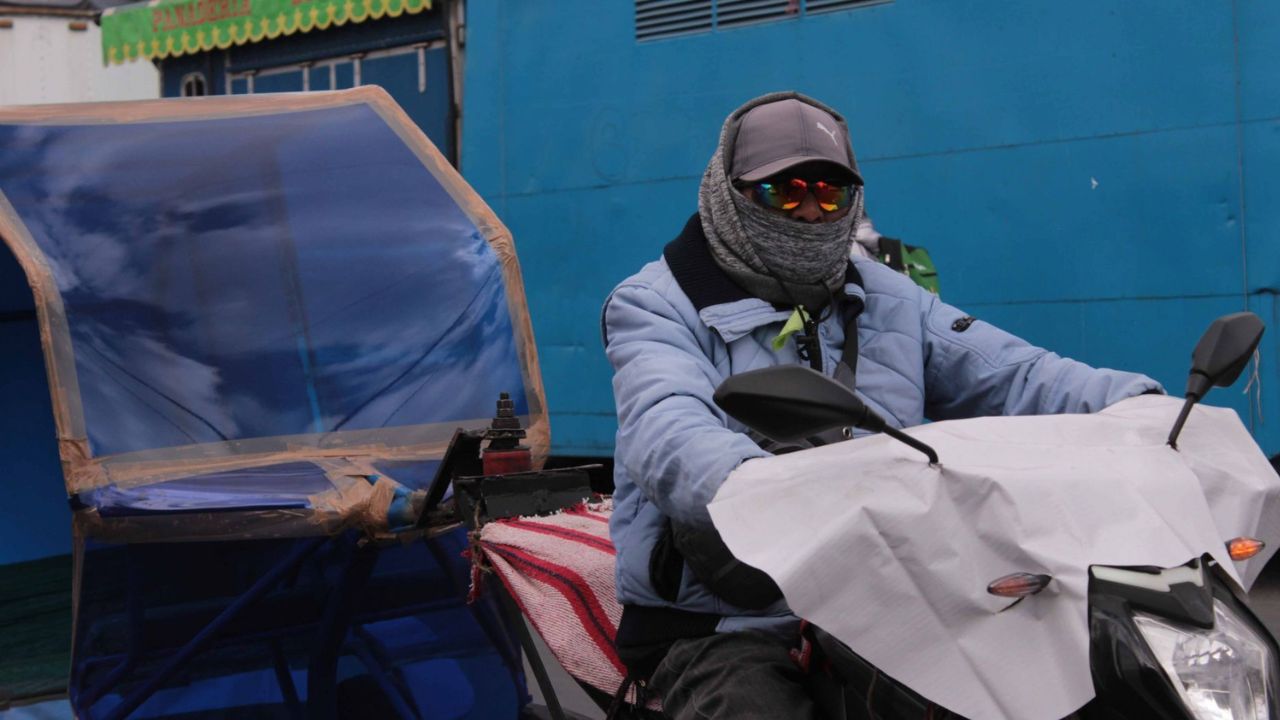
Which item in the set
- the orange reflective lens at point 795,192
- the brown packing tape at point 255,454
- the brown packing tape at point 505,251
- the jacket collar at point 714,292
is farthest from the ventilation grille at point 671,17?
the orange reflective lens at point 795,192

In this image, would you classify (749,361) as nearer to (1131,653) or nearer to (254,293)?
(1131,653)

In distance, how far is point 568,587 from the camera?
277 centimetres

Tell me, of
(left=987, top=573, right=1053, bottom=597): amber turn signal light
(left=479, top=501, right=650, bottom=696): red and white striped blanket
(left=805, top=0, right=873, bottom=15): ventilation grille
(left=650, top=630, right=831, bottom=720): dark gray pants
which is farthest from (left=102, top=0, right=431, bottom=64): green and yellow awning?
(left=987, top=573, right=1053, bottom=597): amber turn signal light

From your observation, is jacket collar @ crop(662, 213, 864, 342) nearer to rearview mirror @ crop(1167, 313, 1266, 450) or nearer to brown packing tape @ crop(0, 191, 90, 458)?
rearview mirror @ crop(1167, 313, 1266, 450)

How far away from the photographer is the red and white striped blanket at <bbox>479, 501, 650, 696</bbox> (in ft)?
8.87

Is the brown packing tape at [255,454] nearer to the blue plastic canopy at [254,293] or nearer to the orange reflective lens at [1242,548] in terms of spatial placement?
the blue plastic canopy at [254,293]

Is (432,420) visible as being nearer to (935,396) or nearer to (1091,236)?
(935,396)

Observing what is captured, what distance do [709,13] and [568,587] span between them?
6381mm

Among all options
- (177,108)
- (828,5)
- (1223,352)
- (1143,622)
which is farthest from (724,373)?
(828,5)

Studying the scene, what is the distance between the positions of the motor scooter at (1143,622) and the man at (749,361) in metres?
0.34

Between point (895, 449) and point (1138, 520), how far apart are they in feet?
1.00

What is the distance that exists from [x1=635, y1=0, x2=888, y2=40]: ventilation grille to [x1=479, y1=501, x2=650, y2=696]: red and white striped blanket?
5758 millimetres

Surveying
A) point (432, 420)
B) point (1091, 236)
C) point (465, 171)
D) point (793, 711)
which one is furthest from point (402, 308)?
point (465, 171)

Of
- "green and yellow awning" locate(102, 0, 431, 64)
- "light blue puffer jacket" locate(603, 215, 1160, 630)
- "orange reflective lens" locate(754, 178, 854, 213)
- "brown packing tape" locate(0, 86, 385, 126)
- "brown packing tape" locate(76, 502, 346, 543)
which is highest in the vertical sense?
"green and yellow awning" locate(102, 0, 431, 64)
